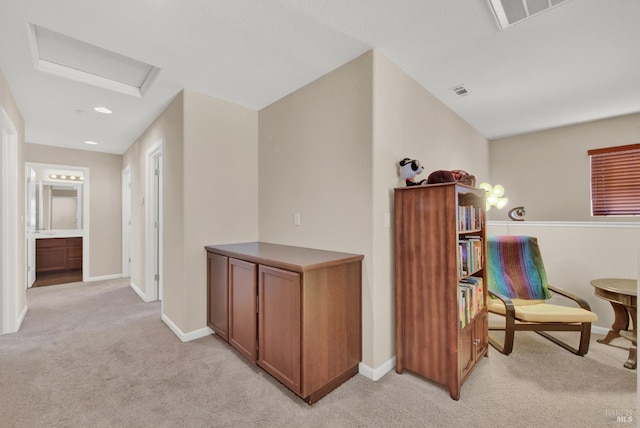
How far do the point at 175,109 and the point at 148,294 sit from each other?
2632mm

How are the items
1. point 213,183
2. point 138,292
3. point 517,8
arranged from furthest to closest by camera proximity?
point 138,292
point 213,183
point 517,8

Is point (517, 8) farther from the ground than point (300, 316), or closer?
farther from the ground

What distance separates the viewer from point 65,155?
4984mm

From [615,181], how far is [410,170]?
3.56m

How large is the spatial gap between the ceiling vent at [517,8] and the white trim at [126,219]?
5.84 metres

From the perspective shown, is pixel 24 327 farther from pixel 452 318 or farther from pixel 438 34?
pixel 438 34

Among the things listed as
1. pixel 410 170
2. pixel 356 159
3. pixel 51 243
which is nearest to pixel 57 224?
pixel 51 243

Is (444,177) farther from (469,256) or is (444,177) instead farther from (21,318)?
(21,318)

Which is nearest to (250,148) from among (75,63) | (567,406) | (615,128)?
(75,63)

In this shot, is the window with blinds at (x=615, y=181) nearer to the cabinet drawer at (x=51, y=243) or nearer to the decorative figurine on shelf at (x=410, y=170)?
the decorative figurine on shelf at (x=410, y=170)

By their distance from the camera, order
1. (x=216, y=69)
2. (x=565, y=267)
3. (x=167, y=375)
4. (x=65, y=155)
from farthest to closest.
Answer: (x=65, y=155)
(x=565, y=267)
(x=216, y=69)
(x=167, y=375)

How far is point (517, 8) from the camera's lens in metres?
1.72

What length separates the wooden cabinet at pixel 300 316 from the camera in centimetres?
178

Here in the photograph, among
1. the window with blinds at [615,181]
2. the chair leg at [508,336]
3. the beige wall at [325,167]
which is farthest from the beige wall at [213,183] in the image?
the window with blinds at [615,181]
